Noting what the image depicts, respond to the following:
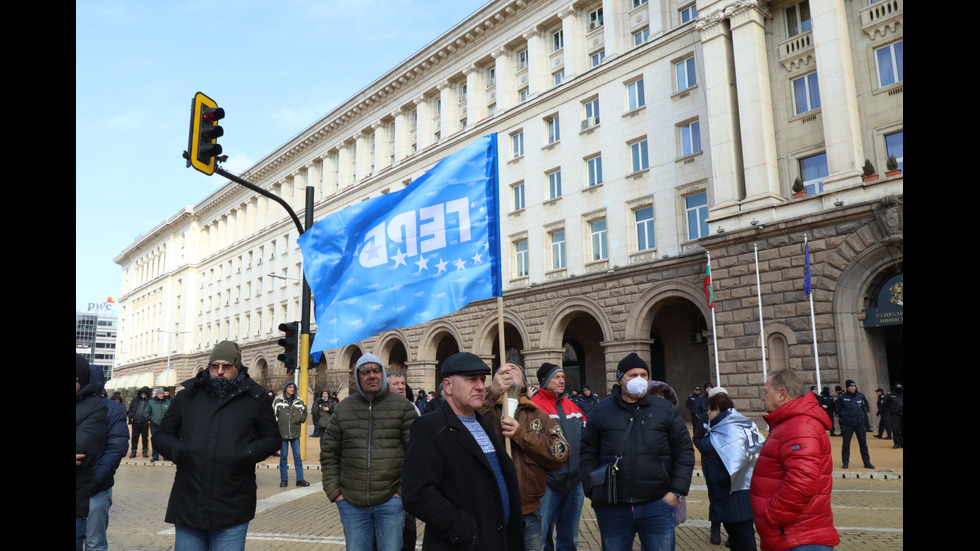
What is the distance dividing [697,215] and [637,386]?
20.2 meters

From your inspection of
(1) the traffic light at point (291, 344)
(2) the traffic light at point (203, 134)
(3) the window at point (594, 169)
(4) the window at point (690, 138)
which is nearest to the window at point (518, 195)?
(3) the window at point (594, 169)

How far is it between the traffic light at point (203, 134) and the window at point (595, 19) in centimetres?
2278

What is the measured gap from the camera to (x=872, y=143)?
785 inches

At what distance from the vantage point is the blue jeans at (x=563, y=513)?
5859 mm

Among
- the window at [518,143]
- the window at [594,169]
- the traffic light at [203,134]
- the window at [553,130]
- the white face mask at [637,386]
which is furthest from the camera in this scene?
the window at [518,143]

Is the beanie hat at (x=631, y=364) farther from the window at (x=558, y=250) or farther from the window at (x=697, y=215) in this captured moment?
the window at (x=558, y=250)

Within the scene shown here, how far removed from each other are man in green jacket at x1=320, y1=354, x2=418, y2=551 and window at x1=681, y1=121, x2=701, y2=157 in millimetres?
21115

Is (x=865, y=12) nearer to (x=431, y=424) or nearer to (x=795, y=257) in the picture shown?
(x=795, y=257)

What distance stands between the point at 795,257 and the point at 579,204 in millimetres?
10112

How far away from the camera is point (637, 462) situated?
16.1ft

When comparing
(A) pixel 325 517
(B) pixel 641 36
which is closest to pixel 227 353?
(A) pixel 325 517

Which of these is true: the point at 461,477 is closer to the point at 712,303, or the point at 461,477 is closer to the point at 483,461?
the point at 483,461

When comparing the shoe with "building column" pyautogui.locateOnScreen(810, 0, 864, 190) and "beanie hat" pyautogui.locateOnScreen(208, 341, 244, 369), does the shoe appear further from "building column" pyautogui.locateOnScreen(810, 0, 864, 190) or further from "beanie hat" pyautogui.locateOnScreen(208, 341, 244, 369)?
"building column" pyautogui.locateOnScreen(810, 0, 864, 190)
